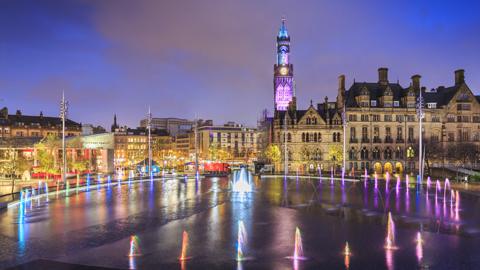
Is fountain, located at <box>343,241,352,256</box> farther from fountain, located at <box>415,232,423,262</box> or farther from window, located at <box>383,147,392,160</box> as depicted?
window, located at <box>383,147,392,160</box>

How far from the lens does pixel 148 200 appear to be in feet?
133

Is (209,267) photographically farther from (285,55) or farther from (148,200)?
(285,55)

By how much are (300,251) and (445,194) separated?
102ft

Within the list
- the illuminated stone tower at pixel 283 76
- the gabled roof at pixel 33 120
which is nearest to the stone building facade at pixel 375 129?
the illuminated stone tower at pixel 283 76

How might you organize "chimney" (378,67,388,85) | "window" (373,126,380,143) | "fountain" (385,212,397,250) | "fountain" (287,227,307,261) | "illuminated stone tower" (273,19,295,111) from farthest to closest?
1. "illuminated stone tower" (273,19,295,111)
2. "chimney" (378,67,388,85)
3. "window" (373,126,380,143)
4. "fountain" (385,212,397,250)
5. "fountain" (287,227,307,261)

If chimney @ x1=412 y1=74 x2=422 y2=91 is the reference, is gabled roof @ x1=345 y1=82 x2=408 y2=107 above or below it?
below

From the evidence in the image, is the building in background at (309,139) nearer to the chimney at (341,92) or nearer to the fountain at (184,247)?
the chimney at (341,92)

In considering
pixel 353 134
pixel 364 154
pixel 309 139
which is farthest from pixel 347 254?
pixel 364 154

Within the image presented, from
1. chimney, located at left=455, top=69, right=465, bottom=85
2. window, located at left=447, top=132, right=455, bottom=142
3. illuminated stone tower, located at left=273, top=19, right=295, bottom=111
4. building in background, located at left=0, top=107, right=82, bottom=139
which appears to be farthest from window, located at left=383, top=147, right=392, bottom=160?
building in background, located at left=0, top=107, right=82, bottom=139

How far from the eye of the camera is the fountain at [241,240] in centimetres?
1973

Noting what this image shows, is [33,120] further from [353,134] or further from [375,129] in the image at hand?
[375,129]

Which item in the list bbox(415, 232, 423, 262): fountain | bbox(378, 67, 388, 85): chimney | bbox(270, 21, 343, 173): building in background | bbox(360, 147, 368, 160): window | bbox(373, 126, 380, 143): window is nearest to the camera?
bbox(415, 232, 423, 262): fountain

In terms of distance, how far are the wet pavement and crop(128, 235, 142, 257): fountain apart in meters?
0.19

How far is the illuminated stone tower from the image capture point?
427 ft
